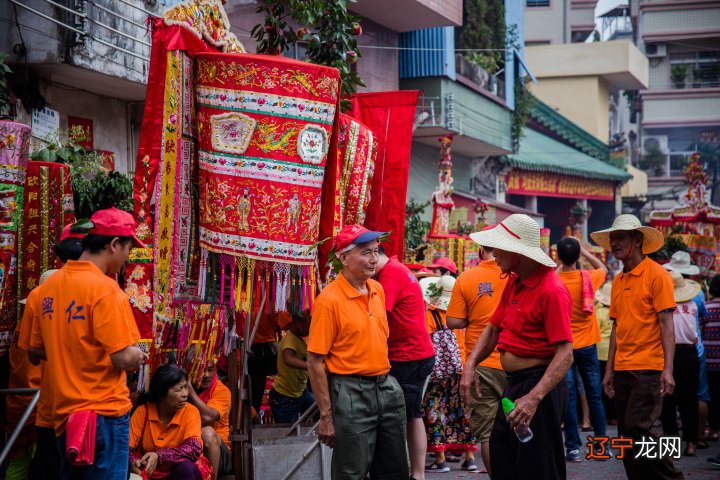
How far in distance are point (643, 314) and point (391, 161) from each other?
8.10 ft

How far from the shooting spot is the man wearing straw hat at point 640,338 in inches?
269

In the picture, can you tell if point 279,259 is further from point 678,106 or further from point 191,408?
point 678,106

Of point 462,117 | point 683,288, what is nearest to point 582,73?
point 462,117

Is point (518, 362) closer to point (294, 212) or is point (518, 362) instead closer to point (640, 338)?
point (294, 212)

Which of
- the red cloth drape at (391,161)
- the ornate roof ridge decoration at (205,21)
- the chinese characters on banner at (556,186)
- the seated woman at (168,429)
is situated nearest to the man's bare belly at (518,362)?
the seated woman at (168,429)

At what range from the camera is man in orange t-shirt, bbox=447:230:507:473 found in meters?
7.30

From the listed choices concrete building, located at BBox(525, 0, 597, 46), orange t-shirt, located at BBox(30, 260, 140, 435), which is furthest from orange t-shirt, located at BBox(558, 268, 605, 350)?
concrete building, located at BBox(525, 0, 597, 46)

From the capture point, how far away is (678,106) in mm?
44281

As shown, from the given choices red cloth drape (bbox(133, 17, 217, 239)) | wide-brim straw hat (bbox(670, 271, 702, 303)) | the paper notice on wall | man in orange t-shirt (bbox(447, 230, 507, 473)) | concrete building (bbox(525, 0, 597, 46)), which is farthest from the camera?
concrete building (bbox(525, 0, 597, 46))

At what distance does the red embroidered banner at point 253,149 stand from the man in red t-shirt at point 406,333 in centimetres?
127

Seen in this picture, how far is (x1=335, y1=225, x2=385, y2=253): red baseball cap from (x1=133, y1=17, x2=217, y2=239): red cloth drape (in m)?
1.18

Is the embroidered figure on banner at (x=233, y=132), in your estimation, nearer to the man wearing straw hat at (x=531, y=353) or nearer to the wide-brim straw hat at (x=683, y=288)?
the man wearing straw hat at (x=531, y=353)

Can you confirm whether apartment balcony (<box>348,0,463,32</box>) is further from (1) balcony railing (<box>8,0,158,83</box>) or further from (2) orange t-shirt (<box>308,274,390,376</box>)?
(2) orange t-shirt (<box>308,274,390,376</box>)

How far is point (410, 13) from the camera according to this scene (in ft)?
66.0
